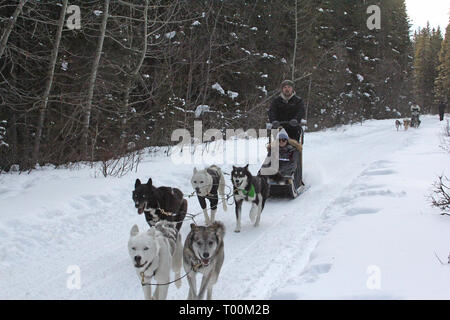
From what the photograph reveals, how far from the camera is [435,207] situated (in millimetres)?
5469

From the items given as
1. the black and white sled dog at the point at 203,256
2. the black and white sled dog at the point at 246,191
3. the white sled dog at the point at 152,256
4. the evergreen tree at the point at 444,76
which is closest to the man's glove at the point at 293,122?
the black and white sled dog at the point at 246,191

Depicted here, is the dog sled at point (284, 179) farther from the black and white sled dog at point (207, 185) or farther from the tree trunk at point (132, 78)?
the tree trunk at point (132, 78)

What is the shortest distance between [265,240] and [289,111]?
3597 mm

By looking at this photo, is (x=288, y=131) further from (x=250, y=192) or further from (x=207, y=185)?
(x=207, y=185)

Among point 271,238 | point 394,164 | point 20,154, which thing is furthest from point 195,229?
point 20,154

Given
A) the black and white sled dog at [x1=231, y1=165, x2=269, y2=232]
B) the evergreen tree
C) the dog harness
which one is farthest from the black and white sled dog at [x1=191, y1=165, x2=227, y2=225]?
the evergreen tree

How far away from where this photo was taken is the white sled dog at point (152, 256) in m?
3.09

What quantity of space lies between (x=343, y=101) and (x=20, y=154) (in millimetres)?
23840

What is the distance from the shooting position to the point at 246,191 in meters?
5.88

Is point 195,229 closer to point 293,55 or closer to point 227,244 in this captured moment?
point 227,244

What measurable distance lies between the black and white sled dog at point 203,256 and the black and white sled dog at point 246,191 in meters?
2.27

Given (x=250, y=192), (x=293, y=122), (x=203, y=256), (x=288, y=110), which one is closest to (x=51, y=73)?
(x=288, y=110)

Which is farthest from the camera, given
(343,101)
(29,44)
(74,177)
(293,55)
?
(343,101)

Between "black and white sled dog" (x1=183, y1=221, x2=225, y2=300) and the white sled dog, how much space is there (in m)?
0.21
